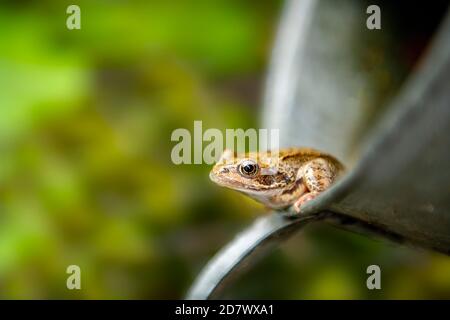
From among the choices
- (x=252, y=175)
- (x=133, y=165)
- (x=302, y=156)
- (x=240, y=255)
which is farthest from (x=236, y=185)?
(x=133, y=165)

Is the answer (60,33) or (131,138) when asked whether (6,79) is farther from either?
(131,138)

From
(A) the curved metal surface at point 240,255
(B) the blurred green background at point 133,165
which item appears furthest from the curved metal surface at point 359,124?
(B) the blurred green background at point 133,165

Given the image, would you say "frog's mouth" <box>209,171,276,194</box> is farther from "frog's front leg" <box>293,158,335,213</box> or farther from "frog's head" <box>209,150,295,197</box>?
"frog's front leg" <box>293,158,335,213</box>

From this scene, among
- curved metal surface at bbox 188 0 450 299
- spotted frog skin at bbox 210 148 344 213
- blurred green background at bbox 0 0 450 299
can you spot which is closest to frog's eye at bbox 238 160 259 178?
spotted frog skin at bbox 210 148 344 213

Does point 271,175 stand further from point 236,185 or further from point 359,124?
point 359,124

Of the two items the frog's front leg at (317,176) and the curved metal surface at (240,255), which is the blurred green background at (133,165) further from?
the curved metal surface at (240,255)

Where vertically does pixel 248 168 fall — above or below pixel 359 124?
below
